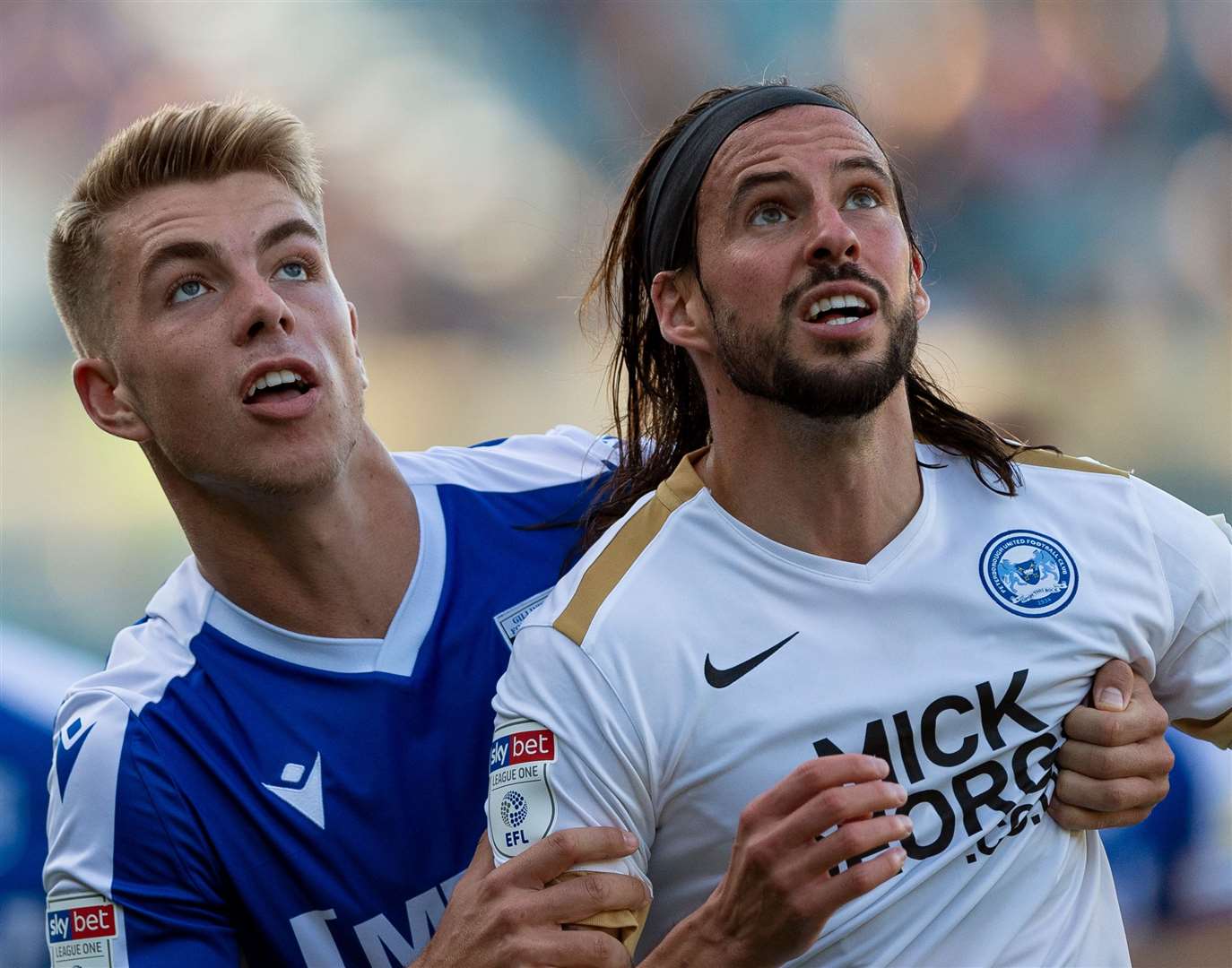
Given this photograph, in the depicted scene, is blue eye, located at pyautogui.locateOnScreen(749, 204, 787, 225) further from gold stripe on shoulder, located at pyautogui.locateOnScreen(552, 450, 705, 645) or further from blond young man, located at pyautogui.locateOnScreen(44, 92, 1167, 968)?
blond young man, located at pyautogui.locateOnScreen(44, 92, 1167, 968)

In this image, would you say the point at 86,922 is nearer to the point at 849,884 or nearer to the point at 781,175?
the point at 849,884

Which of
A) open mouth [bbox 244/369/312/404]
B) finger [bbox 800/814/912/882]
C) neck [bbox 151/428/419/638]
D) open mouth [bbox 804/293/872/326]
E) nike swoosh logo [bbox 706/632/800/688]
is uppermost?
open mouth [bbox 244/369/312/404]

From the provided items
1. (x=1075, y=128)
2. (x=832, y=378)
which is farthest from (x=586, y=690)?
(x=1075, y=128)

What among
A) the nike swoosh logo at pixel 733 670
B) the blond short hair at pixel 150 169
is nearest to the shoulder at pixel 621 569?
the nike swoosh logo at pixel 733 670

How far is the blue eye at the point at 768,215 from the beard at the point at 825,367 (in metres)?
0.14

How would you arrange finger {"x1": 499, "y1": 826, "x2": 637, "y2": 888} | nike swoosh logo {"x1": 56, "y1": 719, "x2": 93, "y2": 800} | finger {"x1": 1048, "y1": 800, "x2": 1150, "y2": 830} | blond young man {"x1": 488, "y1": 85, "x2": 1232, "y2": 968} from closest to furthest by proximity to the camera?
1. finger {"x1": 499, "y1": 826, "x2": 637, "y2": 888}
2. blond young man {"x1": 488, "y1": 85, "x2": 1232, "y2": 968}
3. finger {"x1": 1048, "y1": 800, "x2": 1150, "y2": 830}
4. nike swoosh logo {"x1": 56, "y1": 719, "x2": 93, "y2": 800}

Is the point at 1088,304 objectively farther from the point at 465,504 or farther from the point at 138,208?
the point at 138,208

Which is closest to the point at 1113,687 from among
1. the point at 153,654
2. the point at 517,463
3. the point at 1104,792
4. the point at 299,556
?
the point at 1104,792

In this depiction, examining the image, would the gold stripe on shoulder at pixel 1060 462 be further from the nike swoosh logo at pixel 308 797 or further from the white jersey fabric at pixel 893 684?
the nike swoosh logo at pixel 308 797

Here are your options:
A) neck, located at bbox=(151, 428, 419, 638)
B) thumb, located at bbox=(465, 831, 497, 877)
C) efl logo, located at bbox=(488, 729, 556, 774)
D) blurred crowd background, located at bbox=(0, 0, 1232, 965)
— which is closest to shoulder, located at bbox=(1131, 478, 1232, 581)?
efl logo, located at bbox=(488, 729, 556, 774)

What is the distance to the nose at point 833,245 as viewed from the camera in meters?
1.89

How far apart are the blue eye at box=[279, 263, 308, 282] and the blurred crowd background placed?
253cm

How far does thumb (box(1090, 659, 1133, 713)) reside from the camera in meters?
1.93

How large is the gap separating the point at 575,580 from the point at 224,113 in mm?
1114
